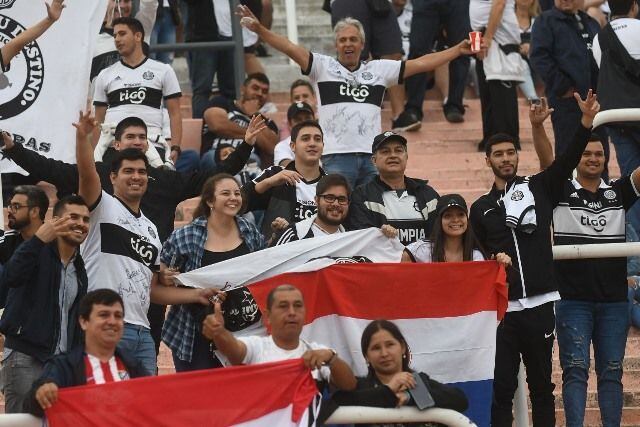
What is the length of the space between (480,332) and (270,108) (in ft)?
16.2

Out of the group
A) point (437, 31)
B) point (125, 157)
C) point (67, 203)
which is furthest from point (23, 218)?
point (437, 31)

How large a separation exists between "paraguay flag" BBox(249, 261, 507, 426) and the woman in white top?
8.8 inches

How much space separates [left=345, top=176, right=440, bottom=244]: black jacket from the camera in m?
10.9

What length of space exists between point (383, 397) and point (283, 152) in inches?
168

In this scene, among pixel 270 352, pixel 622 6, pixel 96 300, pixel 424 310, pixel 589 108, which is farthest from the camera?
pixel 622 6

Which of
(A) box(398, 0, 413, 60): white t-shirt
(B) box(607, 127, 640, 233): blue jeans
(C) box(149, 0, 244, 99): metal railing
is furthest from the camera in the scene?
(A) box(398, 0, 413, 60): white t-shirt

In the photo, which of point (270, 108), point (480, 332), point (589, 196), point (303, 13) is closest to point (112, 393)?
point (480, 332)

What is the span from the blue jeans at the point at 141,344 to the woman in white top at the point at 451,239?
5.03 ft

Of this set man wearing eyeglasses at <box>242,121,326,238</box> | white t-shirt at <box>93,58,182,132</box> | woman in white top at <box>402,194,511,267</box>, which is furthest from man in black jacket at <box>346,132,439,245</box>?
white t-shirt at <box>93,58,182,132</box>

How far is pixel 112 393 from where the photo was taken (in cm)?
870

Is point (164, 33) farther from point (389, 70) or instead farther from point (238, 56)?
point (389, 70)

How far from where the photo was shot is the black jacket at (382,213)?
10.9m

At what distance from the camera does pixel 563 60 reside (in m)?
14.2

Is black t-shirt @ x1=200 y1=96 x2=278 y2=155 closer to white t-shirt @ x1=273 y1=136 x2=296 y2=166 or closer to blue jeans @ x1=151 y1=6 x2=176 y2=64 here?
white t-shirt @ x1=273 y1=136 x2=296 y2=166
